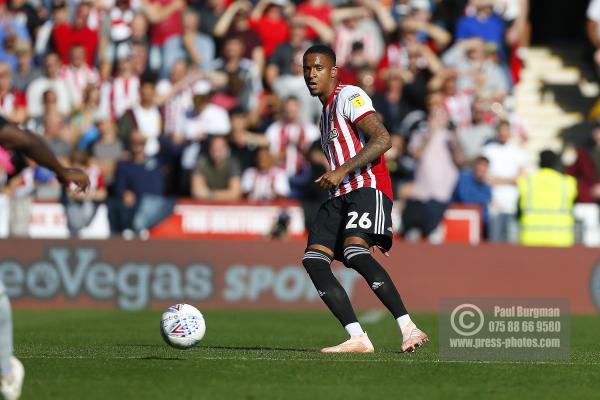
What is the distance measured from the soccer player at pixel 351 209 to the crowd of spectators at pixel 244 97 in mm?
8896

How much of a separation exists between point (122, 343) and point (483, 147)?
→ 10.0 metres

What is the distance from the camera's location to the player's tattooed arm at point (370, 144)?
32.4 feet

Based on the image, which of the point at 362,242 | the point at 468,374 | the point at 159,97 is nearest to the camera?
the point at 468,374

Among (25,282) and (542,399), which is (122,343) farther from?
(25,282)

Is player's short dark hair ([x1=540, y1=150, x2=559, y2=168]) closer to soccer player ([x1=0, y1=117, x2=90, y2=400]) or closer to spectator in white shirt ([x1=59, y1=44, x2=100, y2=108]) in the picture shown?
spectator in white shirt ([x1=59, y1=44, x2=100, y2=108])

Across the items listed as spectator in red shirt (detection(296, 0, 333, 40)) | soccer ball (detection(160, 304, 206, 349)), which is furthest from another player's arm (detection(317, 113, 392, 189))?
spectator in red shirt (detection(296, 0, 333, 40))

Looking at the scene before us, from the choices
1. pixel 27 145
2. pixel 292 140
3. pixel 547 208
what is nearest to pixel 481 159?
pixel 547 208

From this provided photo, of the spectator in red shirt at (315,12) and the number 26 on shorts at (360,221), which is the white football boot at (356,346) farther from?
the spectator in red shirt at (315,12)

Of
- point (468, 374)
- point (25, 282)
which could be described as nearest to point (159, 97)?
point (25, 282)

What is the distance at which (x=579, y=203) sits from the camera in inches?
778

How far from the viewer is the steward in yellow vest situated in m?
17.8

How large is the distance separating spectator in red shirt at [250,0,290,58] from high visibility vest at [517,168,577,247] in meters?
5.96

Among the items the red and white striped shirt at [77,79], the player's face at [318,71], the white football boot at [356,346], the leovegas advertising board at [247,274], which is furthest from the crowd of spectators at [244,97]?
the white football boot at [356,346]

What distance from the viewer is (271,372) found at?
8.84 meters
